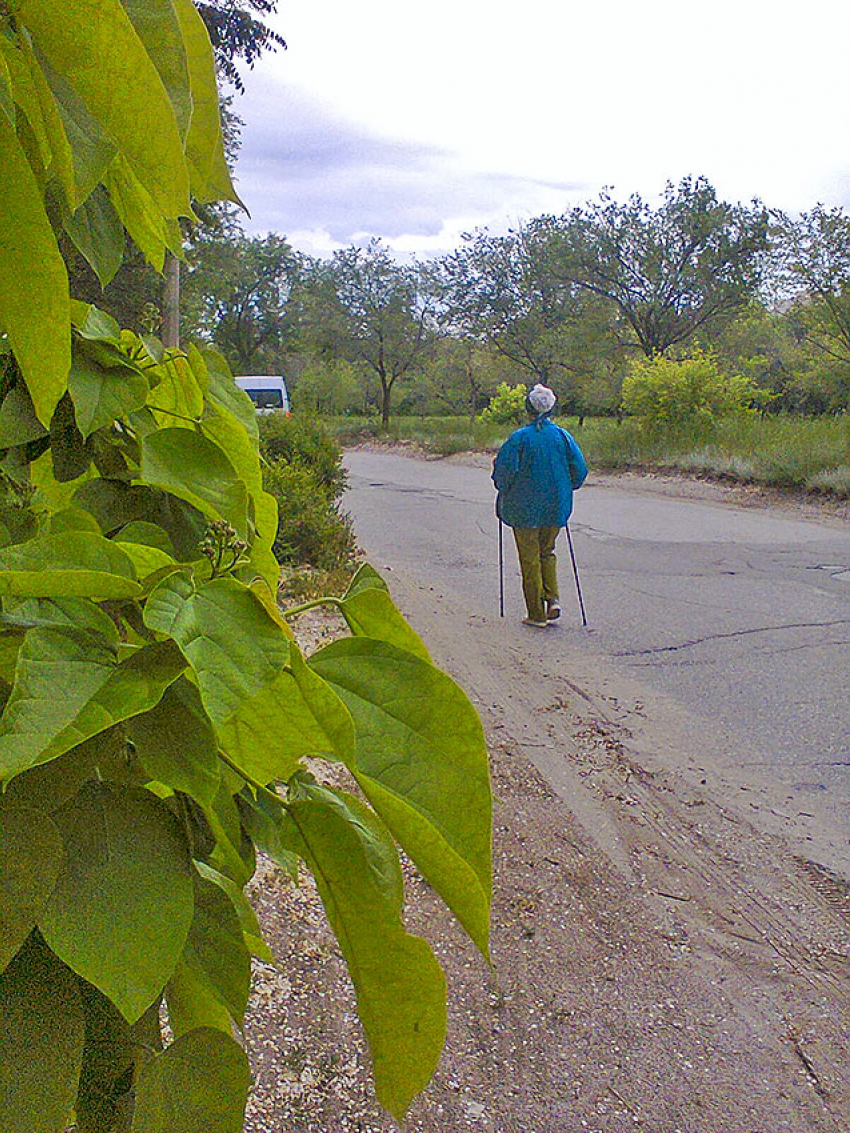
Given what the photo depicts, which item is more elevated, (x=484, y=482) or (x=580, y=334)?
(x=580, y=334)

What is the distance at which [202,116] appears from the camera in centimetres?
55

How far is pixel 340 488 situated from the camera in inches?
397

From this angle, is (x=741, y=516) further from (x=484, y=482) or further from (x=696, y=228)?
(x=696, y=228)

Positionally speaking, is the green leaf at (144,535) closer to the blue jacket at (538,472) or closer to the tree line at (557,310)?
the blue jacket at (538,472)

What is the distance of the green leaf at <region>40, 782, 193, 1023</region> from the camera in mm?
403

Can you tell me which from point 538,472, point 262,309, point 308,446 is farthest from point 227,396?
point 262,309

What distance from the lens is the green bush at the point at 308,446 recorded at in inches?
387

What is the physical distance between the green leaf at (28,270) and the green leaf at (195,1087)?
34 centimetres

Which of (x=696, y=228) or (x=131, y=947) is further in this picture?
(x=696, y=228)

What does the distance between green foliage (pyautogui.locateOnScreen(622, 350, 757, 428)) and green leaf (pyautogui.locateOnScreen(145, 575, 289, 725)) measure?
21.1 meters

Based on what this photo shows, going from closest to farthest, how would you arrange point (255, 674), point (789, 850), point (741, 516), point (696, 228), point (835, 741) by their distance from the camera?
point (255, 674) < point (789, 850) < point (835, 741) < point (741, 516) < point (696, 228)

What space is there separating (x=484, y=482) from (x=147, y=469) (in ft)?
64.0

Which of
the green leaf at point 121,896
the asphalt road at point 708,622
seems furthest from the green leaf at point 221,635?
the asphalt road at point 708,622

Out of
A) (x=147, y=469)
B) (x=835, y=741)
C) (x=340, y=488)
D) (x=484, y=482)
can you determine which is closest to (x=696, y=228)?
(x=484, y=482)
